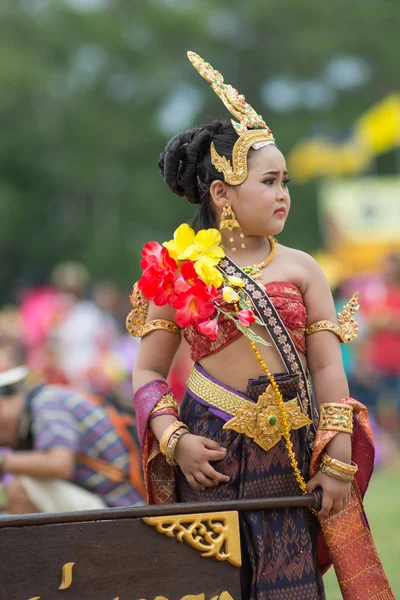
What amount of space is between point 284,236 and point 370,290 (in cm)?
1581

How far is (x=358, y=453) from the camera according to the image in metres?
3.32

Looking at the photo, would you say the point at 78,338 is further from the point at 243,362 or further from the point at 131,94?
the point at 131,94

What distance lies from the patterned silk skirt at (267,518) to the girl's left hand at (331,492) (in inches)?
3.5

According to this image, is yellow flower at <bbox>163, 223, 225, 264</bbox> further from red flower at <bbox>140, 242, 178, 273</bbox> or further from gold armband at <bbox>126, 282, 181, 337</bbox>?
gold armband at <bbox>126, 282, 181, 337</bbox>

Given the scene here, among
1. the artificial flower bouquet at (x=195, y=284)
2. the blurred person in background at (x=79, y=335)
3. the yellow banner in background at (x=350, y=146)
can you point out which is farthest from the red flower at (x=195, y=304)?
the yellow banner in background at (x=350, y=146)

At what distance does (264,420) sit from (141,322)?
22.1 inches

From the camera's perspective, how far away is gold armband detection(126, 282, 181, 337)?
342cm

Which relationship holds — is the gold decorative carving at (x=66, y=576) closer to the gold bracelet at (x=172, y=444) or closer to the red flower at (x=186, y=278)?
the gold bracelet at (x=172, y=444)

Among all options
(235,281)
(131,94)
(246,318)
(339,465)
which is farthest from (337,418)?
(131,94)

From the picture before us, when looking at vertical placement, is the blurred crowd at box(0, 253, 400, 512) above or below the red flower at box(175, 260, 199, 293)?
above

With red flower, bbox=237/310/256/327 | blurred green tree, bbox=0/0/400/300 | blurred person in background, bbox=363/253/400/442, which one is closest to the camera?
red flower, bbox=237/310/256/327

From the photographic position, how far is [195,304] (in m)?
3.17

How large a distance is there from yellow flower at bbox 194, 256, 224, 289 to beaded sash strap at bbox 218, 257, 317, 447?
0.09 metres

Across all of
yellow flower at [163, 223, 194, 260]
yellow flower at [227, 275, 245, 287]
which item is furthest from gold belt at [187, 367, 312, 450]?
yellow flower at [163, 223, 194, 260]
